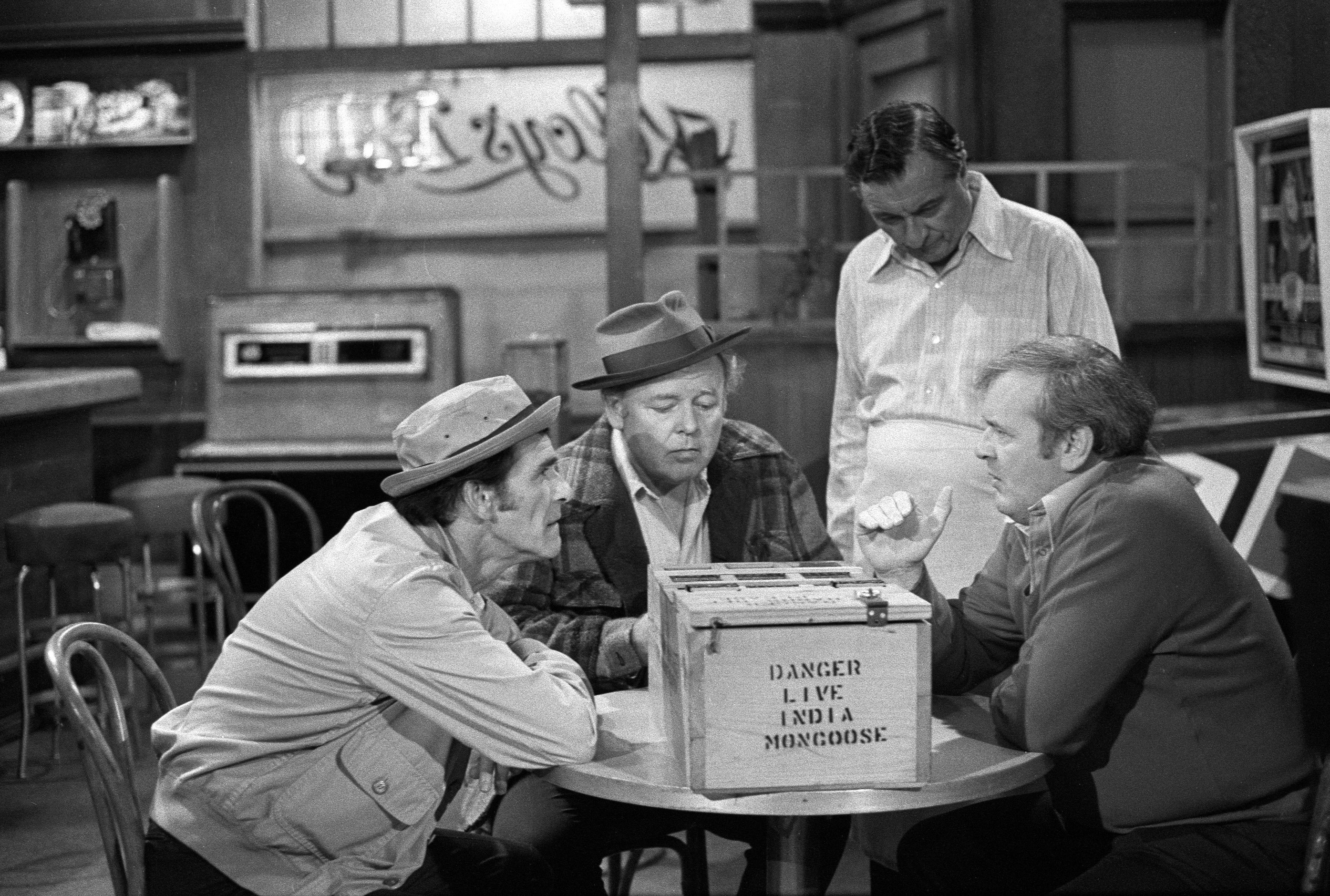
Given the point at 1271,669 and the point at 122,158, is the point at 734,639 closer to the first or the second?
the point at 1271,669

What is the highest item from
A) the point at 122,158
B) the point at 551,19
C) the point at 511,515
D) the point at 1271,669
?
the point at 551,19

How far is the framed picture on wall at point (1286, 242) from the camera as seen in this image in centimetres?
348

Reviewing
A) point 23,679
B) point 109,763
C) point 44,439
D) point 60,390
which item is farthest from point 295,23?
point 109,763

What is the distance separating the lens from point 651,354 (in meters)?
2.68

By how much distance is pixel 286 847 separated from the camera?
85.8 inches

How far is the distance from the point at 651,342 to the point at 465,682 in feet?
2.73

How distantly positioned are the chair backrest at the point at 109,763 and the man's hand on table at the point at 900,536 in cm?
117

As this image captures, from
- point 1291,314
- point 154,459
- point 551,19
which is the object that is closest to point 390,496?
point 1291,314

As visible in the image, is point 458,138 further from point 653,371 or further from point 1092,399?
point 1092,399

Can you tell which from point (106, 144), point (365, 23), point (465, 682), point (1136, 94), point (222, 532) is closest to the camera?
point (465, 682)

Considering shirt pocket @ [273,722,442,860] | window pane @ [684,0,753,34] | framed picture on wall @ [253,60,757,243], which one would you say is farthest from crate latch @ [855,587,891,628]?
window pane @ [684,0,753,34]

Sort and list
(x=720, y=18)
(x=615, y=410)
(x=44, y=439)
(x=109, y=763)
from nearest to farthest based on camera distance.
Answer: (x=109, y=763) → (x=615, y=410) → (x=44, y=439) → (x=720, y=18)

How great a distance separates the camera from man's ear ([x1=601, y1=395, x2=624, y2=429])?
2732 mm

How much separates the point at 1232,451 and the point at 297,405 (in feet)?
12.7
